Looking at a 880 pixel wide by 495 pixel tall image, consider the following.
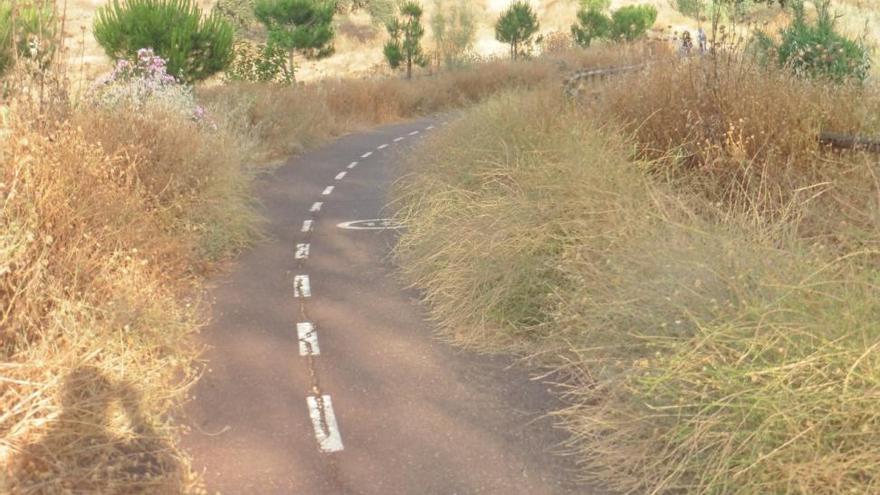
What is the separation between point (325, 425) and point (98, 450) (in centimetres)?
157

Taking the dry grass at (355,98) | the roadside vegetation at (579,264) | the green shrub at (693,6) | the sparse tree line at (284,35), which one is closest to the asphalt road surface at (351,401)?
the roadside vegetation at (579,264)

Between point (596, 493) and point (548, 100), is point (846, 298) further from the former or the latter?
point (548, 100)

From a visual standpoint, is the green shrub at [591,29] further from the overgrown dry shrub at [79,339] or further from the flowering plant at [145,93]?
the overgrown dry shrub at [79,339]

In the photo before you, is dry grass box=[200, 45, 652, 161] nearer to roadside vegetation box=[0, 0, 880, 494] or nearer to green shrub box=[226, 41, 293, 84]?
green shrub box=[226, 41, 293, 84]

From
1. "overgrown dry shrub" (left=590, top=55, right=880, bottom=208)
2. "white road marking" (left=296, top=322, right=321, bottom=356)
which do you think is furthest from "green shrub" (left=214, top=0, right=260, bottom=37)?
"white road marking" (left=296, top=322, right=321, bottom=356)

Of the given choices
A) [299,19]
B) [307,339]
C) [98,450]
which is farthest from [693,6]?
[98,450]

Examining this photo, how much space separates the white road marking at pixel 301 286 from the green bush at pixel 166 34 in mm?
13075

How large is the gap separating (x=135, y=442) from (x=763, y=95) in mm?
7282

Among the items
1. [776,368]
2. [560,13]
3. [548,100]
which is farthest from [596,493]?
[560,13]

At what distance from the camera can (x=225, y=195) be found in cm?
1228

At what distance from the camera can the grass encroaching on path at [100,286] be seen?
496cm

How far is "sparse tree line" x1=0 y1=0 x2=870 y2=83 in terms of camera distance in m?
12.1

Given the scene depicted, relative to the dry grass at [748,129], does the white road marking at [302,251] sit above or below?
below

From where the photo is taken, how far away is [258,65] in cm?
2894
